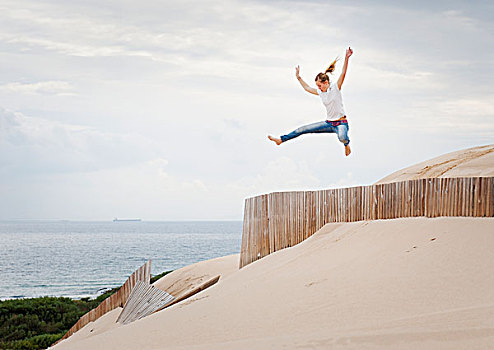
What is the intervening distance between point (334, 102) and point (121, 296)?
6278mm

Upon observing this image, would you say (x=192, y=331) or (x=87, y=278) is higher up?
(x=192, y=331)

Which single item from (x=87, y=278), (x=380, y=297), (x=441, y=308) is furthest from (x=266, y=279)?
(x=87, y=278)

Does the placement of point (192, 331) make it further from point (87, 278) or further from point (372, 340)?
point (87, 278)

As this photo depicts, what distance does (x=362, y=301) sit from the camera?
4789mm

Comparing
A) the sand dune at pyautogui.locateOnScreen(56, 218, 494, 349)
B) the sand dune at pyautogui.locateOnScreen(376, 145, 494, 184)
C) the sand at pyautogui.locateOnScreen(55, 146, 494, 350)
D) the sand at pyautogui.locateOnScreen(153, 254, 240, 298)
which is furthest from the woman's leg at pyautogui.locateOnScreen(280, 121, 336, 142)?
the sand at pyautogui.locateOnScreen(153, 254, 240, 298)

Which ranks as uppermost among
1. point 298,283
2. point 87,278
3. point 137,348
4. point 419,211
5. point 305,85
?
point 305,85

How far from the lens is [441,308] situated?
4410 mm

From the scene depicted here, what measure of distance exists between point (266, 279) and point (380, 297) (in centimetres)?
196

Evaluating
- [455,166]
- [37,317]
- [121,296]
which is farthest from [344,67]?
[37,317]

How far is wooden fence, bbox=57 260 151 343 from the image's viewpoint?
39.1ft

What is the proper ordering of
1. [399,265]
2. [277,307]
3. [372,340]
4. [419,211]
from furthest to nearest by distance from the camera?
[419,211]
[399,265]
[277,307]
[372,340]

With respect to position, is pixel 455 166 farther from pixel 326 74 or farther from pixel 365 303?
pixel 365 303

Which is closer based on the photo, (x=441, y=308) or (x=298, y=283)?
(x=441, y=308)

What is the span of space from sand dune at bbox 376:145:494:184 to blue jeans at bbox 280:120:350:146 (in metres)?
1.22
